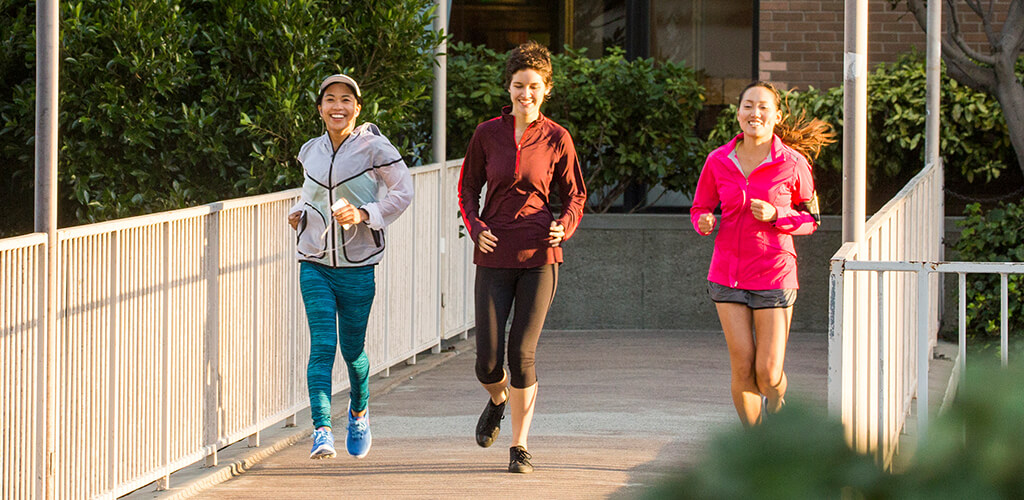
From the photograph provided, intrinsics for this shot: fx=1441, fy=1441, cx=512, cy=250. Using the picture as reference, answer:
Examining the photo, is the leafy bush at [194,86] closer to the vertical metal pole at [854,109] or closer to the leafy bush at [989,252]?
the vertical metal pole at [854,109]

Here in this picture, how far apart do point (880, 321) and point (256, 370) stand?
3065 millimetres

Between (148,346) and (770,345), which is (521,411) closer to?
(770,345)

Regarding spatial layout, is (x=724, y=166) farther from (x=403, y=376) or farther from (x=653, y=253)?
(x=653, y=253)

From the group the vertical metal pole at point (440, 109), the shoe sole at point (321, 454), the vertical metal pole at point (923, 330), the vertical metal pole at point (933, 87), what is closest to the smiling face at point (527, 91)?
the shoe sole at point (321, 454)

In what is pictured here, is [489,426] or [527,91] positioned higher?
[527,91]

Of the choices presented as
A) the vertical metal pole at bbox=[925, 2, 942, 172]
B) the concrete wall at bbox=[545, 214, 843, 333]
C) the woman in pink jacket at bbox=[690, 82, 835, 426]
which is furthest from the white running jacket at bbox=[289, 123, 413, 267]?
the concrete wall at bbox=[545, 214, 843, 333]

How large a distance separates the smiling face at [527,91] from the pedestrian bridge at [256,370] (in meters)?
1.43

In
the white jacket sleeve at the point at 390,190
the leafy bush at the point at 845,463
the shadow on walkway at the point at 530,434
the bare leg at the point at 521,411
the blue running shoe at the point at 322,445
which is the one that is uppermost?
the white jacket sleeve at the point at 390,190

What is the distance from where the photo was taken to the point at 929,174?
31.8ft

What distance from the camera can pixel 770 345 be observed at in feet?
20.3

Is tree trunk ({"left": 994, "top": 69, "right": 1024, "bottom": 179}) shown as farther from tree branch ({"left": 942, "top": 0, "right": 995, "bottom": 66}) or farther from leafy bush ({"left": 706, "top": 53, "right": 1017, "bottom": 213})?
leafy bush ({"left": 706, "top": 53, "right": 1017, "bottom": 213})

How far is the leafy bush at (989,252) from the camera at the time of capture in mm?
10703

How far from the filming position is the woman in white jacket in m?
6.56

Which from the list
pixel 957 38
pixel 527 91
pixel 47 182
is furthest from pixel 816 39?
pixel 47 182
